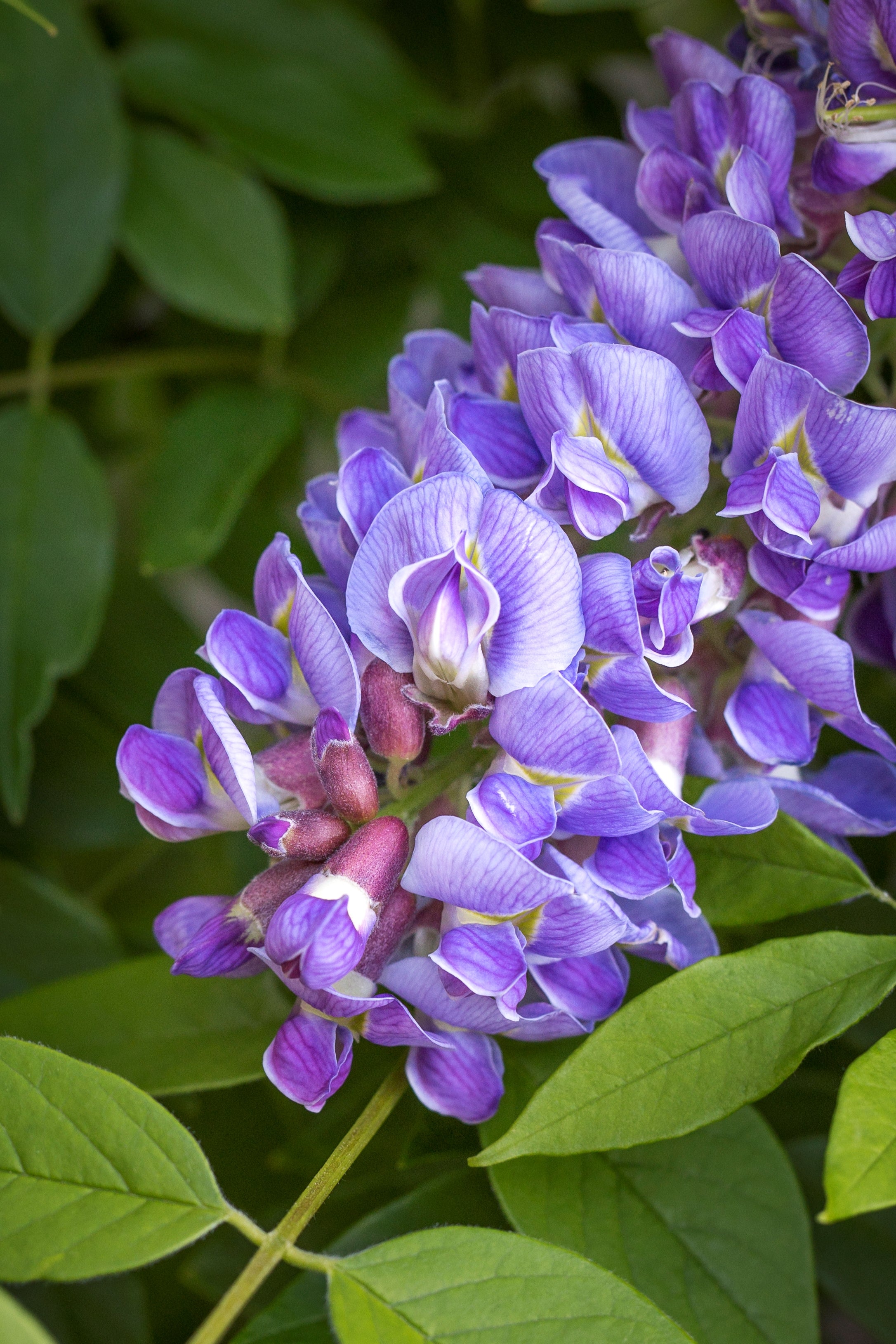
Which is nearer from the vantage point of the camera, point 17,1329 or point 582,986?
point 17,1329

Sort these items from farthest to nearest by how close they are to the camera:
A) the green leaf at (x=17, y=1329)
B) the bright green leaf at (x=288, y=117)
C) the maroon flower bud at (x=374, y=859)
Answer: the bright green leaf at (x=288, y=117) < the maroon flower bud at (x=374, y=859) < the green leaf at (x=17, y=1329)

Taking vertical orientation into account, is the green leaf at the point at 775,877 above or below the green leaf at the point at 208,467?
above

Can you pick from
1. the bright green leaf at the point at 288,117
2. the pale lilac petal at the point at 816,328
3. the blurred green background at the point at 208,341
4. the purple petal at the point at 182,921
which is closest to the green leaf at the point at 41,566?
the blurred green background at the point at 208,341

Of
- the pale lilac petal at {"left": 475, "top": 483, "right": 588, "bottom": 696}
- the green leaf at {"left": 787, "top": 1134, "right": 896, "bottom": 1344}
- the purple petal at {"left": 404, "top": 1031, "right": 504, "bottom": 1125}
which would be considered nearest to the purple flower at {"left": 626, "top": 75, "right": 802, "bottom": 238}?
the pale lilac petal at {"left": 475, "top": 483, "right": 588, "bottom": 696}

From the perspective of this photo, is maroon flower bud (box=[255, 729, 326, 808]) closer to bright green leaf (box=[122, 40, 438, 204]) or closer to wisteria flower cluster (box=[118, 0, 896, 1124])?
wisteria flower cluster (box=[118, 0, 896, 1124])

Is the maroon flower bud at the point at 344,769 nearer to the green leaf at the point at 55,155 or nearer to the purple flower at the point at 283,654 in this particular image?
the purple flower at the point at 283,654

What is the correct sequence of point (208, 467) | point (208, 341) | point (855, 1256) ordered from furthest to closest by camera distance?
point (208, 341) → point (208, 467) → point (855, 1256)

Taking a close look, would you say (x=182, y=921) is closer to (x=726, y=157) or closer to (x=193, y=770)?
(x=193, y=770)

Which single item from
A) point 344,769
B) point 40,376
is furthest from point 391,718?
point 40,376
